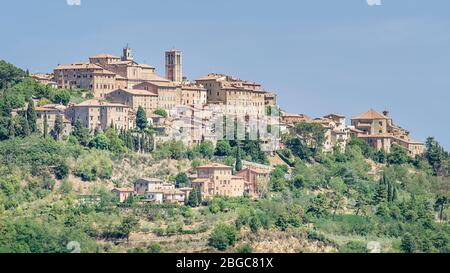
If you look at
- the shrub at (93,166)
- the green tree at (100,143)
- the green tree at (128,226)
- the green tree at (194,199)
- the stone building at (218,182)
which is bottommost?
the green tree at (128,226)

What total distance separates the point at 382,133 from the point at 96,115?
35.4 ft

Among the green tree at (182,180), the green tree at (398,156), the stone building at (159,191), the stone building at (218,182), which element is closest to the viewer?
the stone building at (159,191)

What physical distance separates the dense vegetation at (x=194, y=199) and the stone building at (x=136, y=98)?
854mm

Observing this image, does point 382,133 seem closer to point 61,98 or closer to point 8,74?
point 61,98

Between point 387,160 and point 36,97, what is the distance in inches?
396

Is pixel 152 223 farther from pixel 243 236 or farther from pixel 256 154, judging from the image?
pixel 256 154

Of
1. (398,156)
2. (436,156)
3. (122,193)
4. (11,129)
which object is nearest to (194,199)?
(122,193)

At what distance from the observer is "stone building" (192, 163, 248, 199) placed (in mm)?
39688

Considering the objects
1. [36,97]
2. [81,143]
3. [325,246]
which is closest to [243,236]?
[325,246]

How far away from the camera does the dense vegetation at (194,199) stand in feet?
117

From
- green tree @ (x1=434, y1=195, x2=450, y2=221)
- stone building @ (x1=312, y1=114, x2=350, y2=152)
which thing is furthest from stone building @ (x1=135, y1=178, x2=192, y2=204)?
Result: stone building @ (x1=312, y1=114, x2=350, y2=152)

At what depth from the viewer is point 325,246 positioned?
1454 inches

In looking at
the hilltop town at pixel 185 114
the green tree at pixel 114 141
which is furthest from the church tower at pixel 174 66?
the green tree at pixel 114 141

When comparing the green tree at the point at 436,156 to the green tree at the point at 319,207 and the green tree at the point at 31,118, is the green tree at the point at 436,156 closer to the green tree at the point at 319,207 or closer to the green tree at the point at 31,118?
the green tree at the point at 319,207
